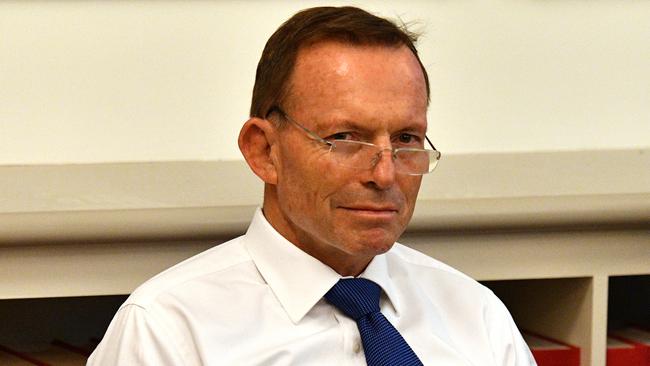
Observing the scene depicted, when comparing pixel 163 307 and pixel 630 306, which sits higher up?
pixel 163 307

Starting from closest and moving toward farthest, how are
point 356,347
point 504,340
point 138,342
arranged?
1. point 138,342
2. point 356,347
3. point 504,340

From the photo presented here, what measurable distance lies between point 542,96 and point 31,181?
2.67 ft

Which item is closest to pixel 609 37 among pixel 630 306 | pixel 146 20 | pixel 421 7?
pixel 421 7

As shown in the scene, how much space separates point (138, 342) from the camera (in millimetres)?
1224

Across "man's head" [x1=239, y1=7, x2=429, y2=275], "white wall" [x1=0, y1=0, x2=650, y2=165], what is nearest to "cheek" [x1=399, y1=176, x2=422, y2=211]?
"man's head" [x1=239, y1=7, x2=429, y2=275]

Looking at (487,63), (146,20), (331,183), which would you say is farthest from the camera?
(487,63)

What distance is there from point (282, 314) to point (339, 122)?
0.25 m

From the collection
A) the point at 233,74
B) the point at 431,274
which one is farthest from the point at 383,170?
the point at 233,74

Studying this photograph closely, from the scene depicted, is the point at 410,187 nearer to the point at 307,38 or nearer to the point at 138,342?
the point at 307,38

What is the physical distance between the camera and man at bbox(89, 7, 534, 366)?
1.24 metres

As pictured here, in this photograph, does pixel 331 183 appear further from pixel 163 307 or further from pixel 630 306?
pixel 630 306

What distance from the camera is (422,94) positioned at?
1.31 m

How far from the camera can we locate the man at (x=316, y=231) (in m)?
1.24

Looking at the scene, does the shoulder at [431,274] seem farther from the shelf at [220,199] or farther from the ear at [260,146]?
the ear at [260,146]
